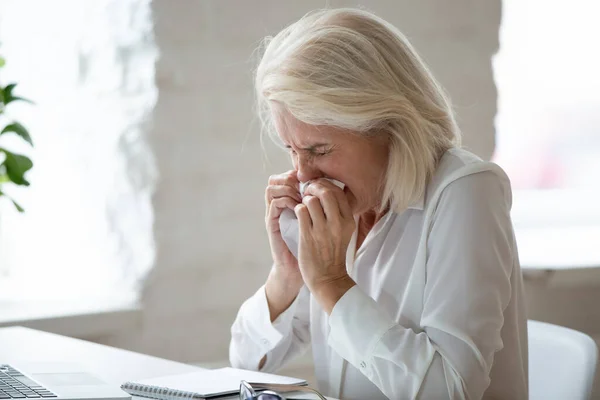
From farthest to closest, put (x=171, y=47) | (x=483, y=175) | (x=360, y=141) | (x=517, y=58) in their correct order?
(x=517, y=58) < (x=171, y=47) < (x=360, y=141) < (x=483, y=175)

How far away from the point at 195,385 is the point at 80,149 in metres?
1.39

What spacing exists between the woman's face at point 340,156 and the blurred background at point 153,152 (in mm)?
818

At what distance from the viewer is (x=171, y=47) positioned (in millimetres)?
2520

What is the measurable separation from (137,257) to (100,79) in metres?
0.53

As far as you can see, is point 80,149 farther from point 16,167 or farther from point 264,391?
point 264,391

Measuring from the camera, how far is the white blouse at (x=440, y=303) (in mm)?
1460

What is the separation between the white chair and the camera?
5.32ft

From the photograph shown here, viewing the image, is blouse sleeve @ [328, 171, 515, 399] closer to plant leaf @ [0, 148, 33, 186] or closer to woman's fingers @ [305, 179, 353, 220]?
woman's fingers @ [305, 179, 353, 220]

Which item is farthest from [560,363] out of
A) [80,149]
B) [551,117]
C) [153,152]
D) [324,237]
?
[551,117]

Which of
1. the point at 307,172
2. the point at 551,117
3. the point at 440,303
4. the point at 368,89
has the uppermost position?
the point at 551,117

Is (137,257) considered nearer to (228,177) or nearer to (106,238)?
(106,238)

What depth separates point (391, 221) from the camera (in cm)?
173

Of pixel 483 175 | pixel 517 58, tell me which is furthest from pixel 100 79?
pixel 517 58

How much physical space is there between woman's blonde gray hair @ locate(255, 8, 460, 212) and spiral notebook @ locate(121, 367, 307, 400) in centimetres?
41
